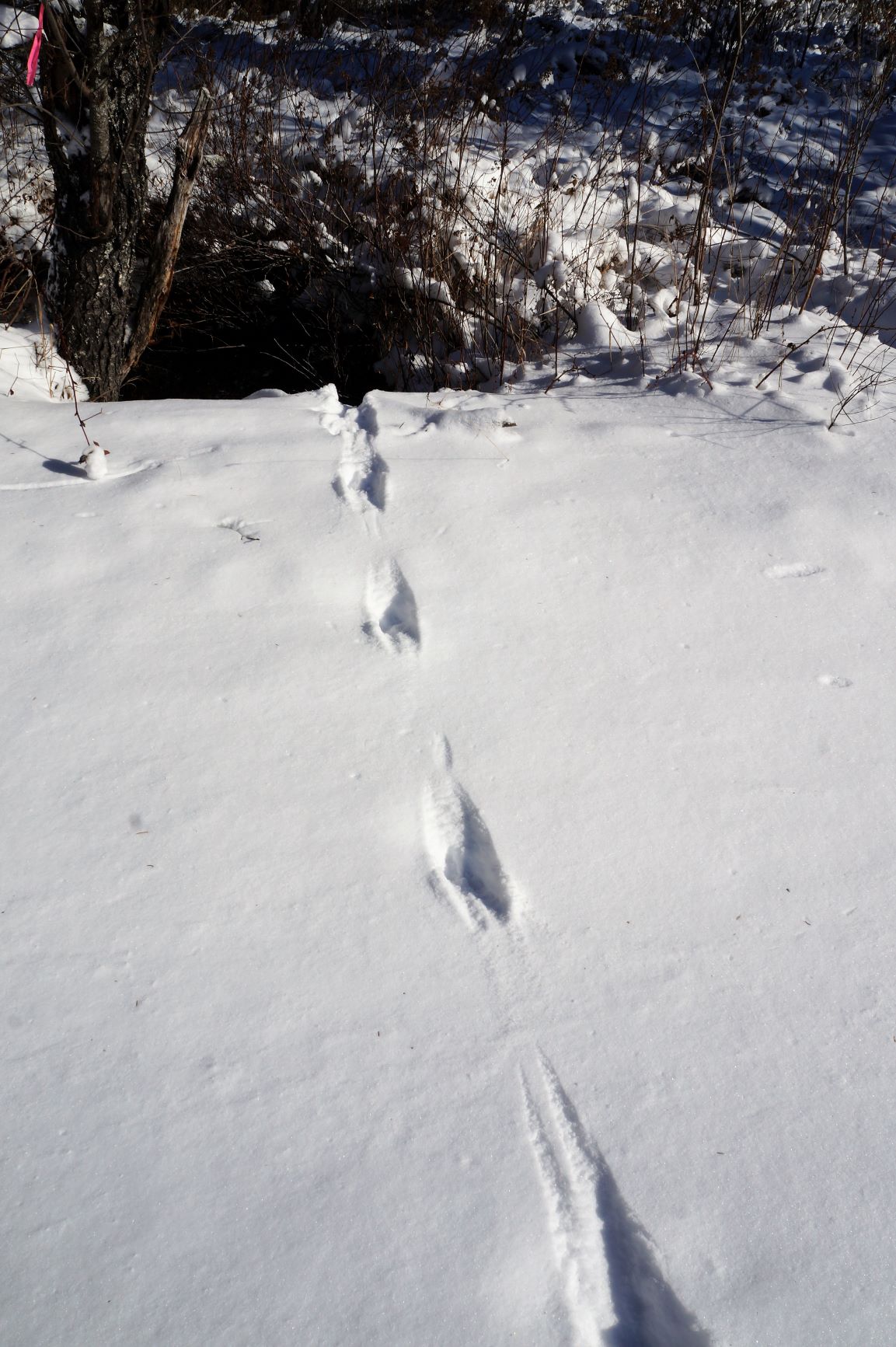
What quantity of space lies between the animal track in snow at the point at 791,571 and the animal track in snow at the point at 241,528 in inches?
52.1

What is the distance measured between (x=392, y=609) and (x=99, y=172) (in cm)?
191

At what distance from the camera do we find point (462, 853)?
61.9 inches

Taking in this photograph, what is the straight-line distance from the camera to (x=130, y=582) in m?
2.06

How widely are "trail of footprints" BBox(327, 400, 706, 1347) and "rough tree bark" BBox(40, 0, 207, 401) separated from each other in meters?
2.32

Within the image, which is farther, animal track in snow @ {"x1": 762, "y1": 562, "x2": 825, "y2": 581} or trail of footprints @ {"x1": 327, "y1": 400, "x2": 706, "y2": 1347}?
animal track in snow @ {"x1": 762, "y1": 562, "x2": 825, "y2": 581}

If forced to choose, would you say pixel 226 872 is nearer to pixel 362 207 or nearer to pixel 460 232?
pixel 460 232

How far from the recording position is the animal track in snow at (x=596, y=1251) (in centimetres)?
105

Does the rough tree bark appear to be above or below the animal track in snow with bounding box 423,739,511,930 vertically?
above

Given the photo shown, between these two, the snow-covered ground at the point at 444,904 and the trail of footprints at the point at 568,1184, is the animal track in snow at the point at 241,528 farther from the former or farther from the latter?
the trail of footprints at the point at 568,1184

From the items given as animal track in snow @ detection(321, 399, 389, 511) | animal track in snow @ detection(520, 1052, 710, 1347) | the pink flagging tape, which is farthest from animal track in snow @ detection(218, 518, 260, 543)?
animal track in snow @ detection(520, 1052, 710, 1347)

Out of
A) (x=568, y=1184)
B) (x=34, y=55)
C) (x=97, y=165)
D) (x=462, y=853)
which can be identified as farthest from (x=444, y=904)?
(x=97, y=165)

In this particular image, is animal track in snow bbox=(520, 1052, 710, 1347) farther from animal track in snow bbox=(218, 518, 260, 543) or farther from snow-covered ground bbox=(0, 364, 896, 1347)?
animal track in snow bbox=(218, 518, 260, 543)

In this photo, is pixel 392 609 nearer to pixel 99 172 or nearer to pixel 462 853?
pixel 462 853

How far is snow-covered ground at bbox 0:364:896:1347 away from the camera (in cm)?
109
